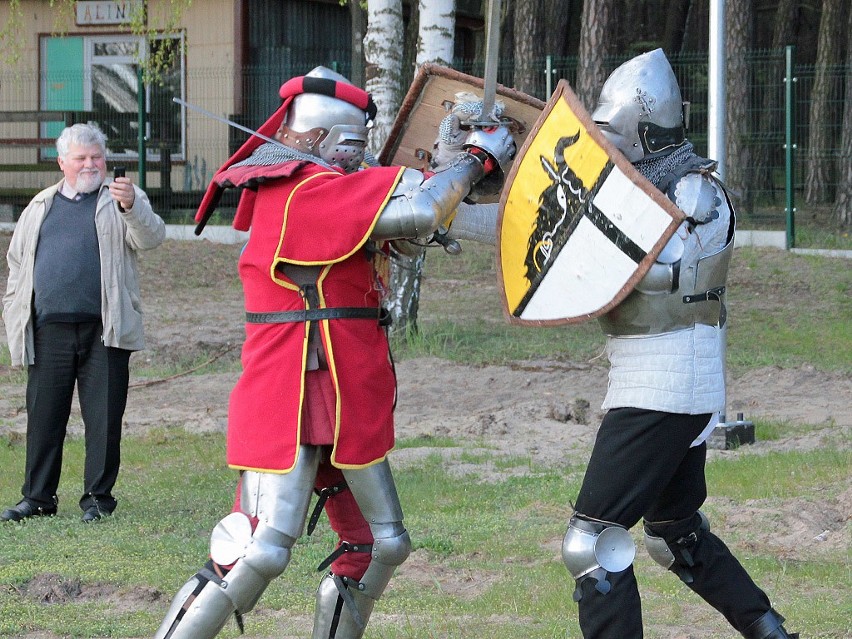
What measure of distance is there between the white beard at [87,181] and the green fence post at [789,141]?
378 inches

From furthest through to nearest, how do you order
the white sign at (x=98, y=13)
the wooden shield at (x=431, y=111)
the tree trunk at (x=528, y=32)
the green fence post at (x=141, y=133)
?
the white sign at (x=98, y=13) < the tree trunk at (x=528, y=32) < the green fence post at (x=141, y=133) < the wooden shield at (x=431, y=111)

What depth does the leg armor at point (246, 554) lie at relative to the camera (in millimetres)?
3664

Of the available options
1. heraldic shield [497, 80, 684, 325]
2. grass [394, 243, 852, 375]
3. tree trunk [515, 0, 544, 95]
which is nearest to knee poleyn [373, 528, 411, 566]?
heraldic shield [497, 80, 684, 325]

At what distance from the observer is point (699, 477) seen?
3979 mm

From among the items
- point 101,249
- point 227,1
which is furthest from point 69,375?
point 227,1

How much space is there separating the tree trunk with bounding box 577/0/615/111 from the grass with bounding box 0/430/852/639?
A: 8945 millimetres

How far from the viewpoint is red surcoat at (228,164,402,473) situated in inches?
146

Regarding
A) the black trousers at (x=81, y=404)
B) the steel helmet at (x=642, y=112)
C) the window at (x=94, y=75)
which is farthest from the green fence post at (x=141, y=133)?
the steel helmet at (x=642, y=112)

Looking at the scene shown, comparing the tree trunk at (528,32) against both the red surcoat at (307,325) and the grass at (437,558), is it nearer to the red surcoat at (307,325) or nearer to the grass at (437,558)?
the grass at (437,558)

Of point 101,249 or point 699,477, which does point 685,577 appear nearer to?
point 699,477

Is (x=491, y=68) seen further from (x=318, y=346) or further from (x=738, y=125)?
(x=738, y=125)

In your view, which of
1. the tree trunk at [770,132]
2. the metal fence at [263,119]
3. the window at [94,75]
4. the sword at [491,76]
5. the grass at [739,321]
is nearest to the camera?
the sword at [491,76]

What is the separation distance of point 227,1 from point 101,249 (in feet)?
41.7

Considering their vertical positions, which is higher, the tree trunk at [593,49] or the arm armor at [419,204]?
the tree trunk at [593,49]
